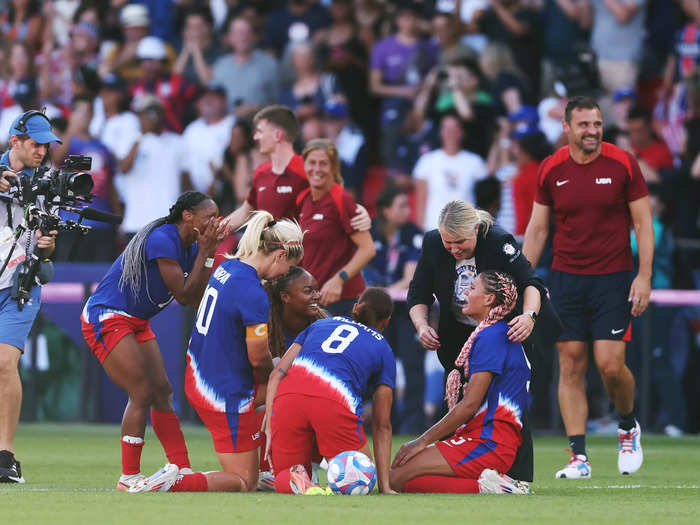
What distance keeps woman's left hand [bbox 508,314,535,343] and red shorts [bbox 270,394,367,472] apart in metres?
1.07

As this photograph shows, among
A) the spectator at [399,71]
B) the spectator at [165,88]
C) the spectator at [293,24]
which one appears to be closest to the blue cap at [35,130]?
the spectator at [399,71]

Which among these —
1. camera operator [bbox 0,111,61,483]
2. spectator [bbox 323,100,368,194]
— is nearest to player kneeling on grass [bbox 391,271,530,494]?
camera operator [bbox 0,111,61,483]

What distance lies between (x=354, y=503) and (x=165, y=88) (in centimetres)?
1132

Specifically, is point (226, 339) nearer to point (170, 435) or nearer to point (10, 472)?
point (170, 435)

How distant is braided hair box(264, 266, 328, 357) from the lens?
892cm

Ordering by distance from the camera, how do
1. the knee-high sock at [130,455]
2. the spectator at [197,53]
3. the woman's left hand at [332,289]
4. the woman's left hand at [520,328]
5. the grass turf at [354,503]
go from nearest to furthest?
the grass turf at [354,503], the woman's left hand at [520,328], the knee-high sock at [130,455], the woman's left hand at [332,289], the spectator at [197,53]

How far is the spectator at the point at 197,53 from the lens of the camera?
1825 centimetres

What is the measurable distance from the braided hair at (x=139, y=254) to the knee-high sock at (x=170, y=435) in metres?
0.77

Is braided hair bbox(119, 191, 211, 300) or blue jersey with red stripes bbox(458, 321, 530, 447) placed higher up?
braided hair bbox(119, 191, 211, 300)

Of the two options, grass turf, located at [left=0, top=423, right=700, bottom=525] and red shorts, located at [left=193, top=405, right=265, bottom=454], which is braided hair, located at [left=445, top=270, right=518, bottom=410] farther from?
red shorts, located at [left=193, top=405, right=265, bottom=454]

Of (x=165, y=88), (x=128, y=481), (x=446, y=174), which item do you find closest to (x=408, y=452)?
(x=128, y=481)

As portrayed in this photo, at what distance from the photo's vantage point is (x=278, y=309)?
359 inches

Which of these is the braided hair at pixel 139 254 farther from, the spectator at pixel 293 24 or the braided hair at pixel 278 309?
the spectator at pixel 293 24

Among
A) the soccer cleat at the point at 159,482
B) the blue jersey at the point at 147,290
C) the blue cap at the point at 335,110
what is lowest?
the soccer cleat at the point at 159,482
